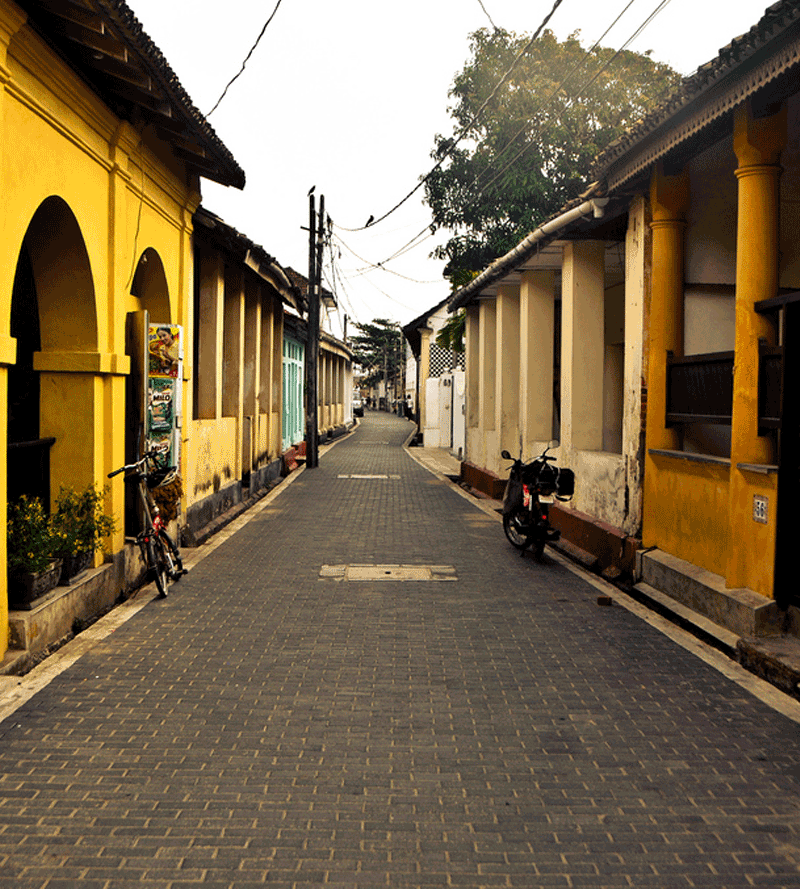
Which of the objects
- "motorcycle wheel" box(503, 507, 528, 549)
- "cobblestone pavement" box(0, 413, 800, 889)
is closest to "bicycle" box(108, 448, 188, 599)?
"cobblestone pavement" box(0, 413, 800, 889)

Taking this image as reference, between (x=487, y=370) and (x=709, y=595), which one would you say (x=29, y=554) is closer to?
(x=709, y=595)

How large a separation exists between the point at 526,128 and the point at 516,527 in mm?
21606

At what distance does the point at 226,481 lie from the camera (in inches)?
579

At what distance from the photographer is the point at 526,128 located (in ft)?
96.6

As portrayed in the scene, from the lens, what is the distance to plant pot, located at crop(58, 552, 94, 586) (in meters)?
7.12

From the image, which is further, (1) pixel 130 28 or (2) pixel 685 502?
(2) pixel 685 502

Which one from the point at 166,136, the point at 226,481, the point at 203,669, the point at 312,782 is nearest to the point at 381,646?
the point at 203,669

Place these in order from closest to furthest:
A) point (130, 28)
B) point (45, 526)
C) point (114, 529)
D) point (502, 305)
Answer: point (130, 28) → point (45, 526) → point (114, 529) → point (502, 305)

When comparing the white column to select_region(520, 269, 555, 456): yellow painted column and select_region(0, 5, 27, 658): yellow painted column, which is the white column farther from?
select_region(0, 5, 27, 658): yellow painted column

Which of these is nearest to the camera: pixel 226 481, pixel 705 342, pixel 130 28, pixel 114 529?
pixel 130 28

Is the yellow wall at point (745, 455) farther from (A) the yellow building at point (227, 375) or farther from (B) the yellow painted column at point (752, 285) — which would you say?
(A) the yellow building at point (227, 375)

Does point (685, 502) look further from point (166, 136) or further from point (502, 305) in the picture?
point (502, 305)

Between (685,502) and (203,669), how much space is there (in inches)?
181

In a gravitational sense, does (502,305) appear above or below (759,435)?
above
